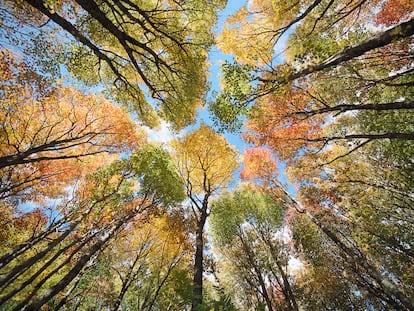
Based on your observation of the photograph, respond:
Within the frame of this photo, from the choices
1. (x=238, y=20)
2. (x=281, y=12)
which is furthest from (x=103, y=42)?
(x=281, y=12)

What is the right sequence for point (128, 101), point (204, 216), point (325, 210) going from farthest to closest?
1. point (325, 210)
2. point (204, 216)
3. point (128, 101)

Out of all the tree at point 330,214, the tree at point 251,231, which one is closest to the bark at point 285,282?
the tree at point 251,231

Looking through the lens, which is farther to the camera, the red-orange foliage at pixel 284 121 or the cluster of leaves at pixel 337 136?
the red-orange foliage at pixel 284 121

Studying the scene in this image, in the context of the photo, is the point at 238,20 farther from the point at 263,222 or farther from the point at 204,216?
the point at 263,222

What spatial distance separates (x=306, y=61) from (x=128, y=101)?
608 centimetres

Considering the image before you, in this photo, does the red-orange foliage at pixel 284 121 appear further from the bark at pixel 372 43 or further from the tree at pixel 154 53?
the tree at pixel 154 53

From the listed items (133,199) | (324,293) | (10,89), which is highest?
(10,89)

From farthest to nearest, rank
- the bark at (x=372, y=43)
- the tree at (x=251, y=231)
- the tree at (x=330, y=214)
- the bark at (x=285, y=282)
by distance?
the tree at (x=251, y=231)
the tree at (x=330, y=214)
the bark at (x=285, y=282)
the bark at (x=372, y=43)

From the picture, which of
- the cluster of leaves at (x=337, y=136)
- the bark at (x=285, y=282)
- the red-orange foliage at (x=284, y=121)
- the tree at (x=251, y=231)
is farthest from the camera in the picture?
the tree at (x=251, y=231)

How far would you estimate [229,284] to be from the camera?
16.0 metres

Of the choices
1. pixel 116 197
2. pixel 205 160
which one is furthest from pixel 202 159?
pixel 116 197

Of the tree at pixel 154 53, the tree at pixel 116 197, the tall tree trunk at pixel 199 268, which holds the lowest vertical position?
the tall tree trunk at pixel 199 268

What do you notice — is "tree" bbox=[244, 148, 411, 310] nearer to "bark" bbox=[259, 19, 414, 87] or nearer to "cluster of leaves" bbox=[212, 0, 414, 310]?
"cluster of leaves" bbox=[212, 0, 414, 310]

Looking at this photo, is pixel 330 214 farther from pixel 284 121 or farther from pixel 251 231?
pixel 284 121
